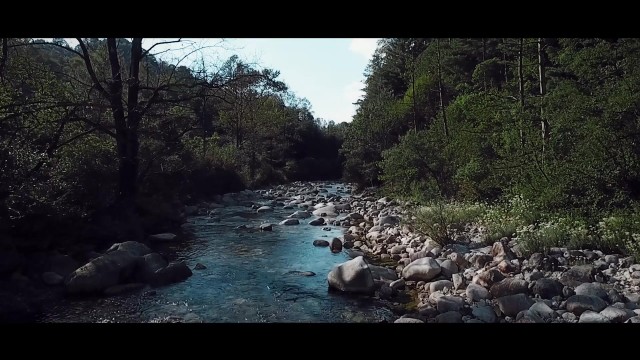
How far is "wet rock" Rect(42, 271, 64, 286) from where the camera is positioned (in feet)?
21.7

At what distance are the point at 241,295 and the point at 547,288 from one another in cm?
384

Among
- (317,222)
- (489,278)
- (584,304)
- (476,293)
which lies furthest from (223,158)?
(584,304)

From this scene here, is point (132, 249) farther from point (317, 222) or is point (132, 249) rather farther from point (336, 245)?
point (317, 222)

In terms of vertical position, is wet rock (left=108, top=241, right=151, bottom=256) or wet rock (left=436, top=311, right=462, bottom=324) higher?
wet rock (left=108, top=241, right=151, bottom=256)

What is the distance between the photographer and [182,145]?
13.7 m

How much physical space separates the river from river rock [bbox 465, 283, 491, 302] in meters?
1.04

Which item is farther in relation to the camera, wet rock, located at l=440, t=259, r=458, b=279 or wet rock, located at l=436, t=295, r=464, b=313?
wet rock, located at l=440, t=259, r=458, b=279

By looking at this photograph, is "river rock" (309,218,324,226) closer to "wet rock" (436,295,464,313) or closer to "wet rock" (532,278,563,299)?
"wet rock" (436,295,464,313)

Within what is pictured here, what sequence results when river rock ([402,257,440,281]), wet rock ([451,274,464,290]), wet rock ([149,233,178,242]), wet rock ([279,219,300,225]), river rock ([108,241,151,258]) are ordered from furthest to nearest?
wet rock ([279,219,300,225])
wet rock ([149,233,178,242])
river rock ([108,241,151,258])
river rock ([402,257,440,281])
wet rock ([451,274,464,290])

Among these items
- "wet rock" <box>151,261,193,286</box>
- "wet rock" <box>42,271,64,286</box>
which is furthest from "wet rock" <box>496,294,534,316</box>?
"wet rock" <box>42,271,64,286</box>
